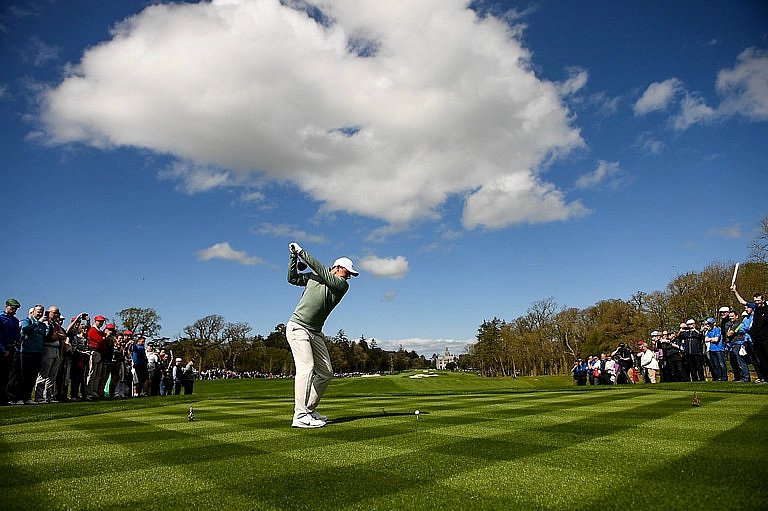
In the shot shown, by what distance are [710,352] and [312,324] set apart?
19990 millimetres

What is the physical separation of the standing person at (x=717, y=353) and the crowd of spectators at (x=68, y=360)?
80.7 feet

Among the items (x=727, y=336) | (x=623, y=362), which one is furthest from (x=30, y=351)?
(x=623, y=362)

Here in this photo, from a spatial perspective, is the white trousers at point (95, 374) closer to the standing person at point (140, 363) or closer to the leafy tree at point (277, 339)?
the standing person at point (140, 363)

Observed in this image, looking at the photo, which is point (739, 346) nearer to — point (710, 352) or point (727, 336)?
point (727, 336)

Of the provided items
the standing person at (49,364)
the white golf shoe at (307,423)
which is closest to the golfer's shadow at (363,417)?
the white golf shoe at (307,423)

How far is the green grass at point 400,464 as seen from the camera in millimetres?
3771

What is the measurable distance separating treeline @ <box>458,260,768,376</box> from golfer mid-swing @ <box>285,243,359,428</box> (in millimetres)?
37959

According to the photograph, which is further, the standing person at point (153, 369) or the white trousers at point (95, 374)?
the standing person at point (153, 369)

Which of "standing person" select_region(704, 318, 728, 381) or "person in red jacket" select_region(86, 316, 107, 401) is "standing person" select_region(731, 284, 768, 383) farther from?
"person in red jacket" select_region(86, 316, 107, 401)

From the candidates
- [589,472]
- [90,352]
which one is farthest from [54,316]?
[589,472]

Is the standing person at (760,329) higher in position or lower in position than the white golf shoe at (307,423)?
higher

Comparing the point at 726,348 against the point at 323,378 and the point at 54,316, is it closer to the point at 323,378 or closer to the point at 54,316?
the point at 323,378

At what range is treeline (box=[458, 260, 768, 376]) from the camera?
5725 cm

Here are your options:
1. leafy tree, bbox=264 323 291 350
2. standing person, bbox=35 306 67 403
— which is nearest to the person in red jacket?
standing person, bbox=35 306 67 403
